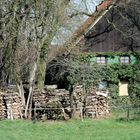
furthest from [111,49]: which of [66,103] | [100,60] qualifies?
[66,103]

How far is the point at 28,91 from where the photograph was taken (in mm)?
27891

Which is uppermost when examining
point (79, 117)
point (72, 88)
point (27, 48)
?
point (27, 48)

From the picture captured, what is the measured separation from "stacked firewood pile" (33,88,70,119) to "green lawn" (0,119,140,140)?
1202mm

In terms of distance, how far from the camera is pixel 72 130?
65.3 ft

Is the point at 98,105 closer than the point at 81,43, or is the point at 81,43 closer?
the point at 98,105

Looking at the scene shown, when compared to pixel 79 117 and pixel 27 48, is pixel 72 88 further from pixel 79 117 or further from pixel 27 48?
pixel 27 48

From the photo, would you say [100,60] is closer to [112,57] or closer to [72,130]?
[112,57]

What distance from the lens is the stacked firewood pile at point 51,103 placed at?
24594 millimetres

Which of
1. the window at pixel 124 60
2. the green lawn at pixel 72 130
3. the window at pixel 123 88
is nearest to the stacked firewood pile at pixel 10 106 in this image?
the green lawn at pixel 72 130

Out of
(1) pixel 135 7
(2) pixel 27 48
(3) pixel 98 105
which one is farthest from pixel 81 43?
(3) pixel 98 105

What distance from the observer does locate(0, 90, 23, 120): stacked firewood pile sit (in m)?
25.3

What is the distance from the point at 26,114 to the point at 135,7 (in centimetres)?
1518

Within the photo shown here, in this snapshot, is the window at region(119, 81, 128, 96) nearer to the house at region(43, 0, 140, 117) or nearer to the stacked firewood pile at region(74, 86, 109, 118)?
the house at region(43, 0, 140, 117)

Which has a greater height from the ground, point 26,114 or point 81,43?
point 81,43
